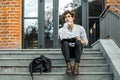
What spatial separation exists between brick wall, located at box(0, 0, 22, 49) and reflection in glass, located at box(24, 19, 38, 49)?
16.6 inches

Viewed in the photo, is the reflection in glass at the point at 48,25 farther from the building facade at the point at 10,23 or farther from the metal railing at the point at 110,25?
the metal railing at the point at 110,25

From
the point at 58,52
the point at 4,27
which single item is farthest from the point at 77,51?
the point at 4,27

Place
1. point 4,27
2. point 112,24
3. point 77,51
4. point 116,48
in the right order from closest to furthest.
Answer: point 77,51, point 116,48, point 112,24, point 4,27

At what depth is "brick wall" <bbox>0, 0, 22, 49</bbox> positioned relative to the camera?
36.8 feet

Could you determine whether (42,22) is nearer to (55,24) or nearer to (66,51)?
(55,24)

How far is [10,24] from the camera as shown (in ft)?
37.0

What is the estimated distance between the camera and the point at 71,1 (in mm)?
11945

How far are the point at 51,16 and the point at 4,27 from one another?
1490 millimetres

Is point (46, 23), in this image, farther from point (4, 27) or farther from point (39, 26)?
point (4, 27)

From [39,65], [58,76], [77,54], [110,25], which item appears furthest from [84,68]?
[110,25]

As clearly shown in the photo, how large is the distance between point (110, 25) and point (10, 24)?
312 centimetres

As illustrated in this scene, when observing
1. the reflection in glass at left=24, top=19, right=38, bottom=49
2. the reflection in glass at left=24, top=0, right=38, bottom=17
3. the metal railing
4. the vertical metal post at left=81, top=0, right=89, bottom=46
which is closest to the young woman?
the metal railing

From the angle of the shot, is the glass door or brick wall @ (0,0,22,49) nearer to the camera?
brick wall @ (0,0,22,49)

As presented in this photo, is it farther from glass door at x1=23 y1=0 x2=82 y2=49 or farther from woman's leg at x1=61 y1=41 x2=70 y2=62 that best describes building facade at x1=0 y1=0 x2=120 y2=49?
woman's leg at x1=61 y1=41 x2=70 y2=62
